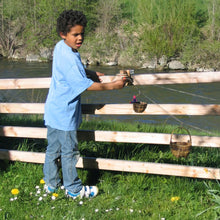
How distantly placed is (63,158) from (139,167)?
0.75 meters

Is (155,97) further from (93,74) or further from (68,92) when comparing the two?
(68,92)

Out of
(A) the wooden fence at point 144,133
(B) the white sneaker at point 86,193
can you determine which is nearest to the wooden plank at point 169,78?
(A) the wooden fence at point 144,133

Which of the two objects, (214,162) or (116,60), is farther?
(116,60)

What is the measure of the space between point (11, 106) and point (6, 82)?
0.26 m

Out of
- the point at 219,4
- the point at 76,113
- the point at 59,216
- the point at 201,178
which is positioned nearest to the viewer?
the point at 59,216

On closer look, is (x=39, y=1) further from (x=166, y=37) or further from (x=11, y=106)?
(x=11, y=106)

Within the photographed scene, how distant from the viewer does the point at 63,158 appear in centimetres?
305

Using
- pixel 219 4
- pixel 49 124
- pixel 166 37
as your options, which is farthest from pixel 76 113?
pixel 219 4

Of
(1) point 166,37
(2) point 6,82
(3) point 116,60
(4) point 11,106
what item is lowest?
(3) point 116,60

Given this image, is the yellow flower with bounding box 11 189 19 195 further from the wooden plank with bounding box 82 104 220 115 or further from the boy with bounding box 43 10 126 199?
the wooden plank with bounding box 82 104 220 115

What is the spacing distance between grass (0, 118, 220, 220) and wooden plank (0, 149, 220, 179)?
101 mm

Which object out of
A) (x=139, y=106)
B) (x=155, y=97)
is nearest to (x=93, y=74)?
(x=139, y=106)

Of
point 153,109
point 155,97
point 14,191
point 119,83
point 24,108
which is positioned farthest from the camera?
point 155,97

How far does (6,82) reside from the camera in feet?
11.6
